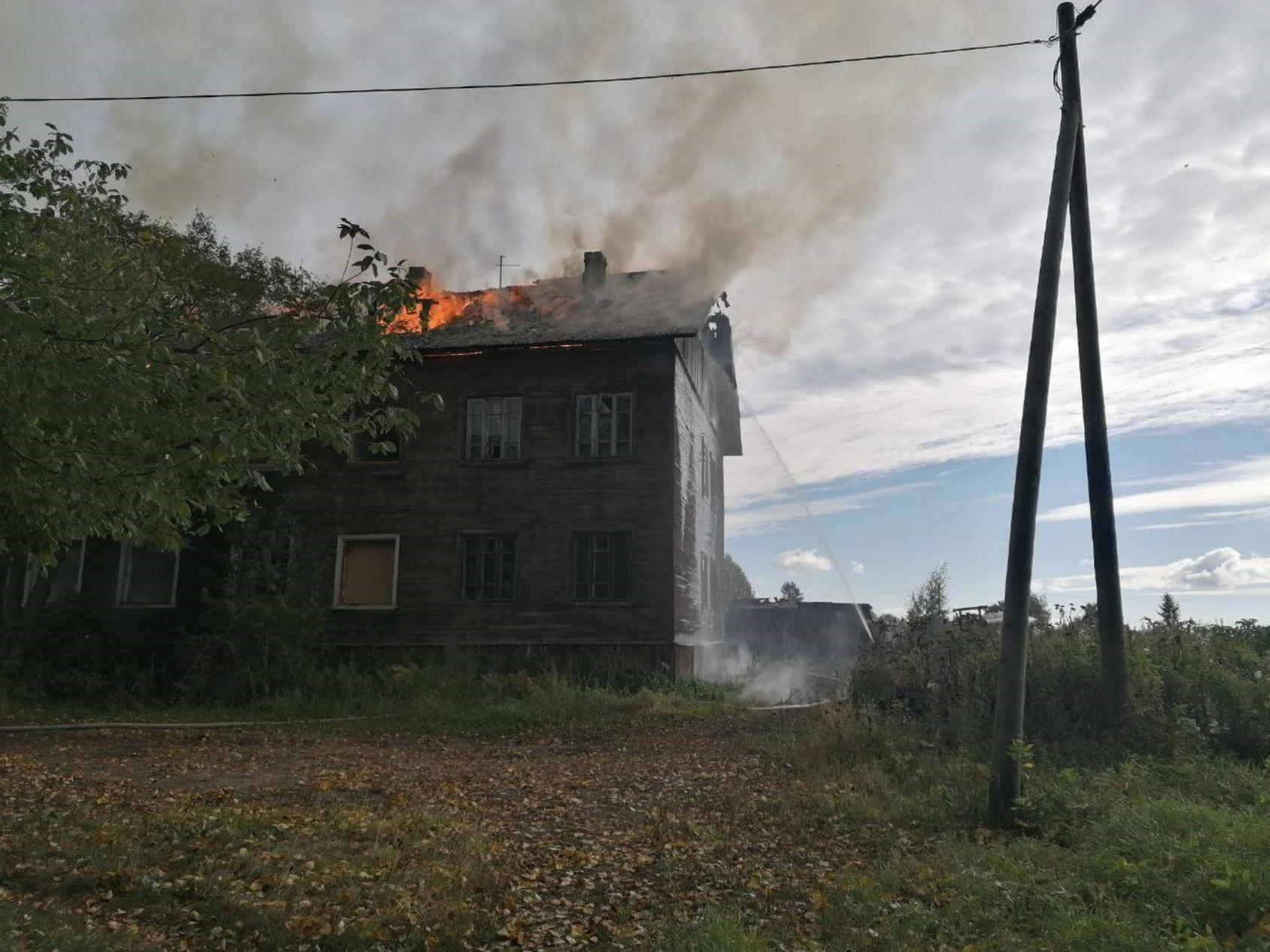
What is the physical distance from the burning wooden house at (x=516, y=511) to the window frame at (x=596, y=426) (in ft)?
0.13

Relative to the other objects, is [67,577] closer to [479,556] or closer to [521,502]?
[479,556]

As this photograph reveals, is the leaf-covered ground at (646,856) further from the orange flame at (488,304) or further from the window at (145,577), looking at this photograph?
the orange flame at (488,304)

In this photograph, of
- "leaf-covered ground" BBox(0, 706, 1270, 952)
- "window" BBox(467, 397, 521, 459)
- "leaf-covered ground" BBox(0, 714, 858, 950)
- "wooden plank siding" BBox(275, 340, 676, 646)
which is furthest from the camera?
"window" BBox(467, 397, 521, 459)

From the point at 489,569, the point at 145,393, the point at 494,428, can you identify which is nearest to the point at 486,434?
the point at 494,428

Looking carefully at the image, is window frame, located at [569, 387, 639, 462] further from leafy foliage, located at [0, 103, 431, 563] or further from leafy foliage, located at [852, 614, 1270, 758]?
leafy foliage, located at [0, 103, 431, 563]

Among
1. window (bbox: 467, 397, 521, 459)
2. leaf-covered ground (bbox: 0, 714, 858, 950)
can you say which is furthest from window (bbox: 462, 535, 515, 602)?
leaf-covered ground (bbox: 0, 714, 858, 950)

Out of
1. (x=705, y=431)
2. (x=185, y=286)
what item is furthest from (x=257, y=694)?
(x=705, y=431)

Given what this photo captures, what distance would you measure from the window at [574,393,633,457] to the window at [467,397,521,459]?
4.96ft

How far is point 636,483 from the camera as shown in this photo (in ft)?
65.2

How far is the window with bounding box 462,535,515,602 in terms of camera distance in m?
20.0

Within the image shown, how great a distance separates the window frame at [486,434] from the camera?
67.4 feet

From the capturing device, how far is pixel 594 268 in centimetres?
2481

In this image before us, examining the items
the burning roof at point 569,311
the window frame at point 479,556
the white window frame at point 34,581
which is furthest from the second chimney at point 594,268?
the white window frame at point 34,581

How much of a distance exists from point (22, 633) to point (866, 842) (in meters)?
18.4
